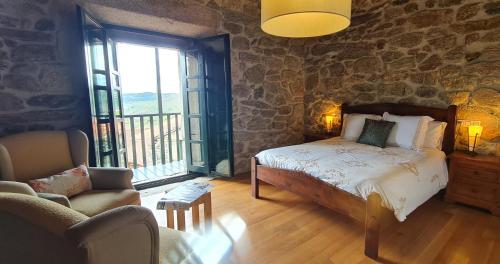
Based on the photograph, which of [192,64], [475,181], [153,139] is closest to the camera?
[475,181]

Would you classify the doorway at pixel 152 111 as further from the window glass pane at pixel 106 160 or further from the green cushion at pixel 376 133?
the green cushion at pixel 376 133

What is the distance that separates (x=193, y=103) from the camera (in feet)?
13.1

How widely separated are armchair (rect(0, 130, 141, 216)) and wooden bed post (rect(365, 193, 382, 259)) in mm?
1831

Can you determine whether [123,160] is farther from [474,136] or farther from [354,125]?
[474,136]

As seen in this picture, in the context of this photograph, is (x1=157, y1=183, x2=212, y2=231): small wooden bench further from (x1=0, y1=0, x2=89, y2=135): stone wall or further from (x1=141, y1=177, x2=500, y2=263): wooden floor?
(x1=0, y1=0, x2=89, y2=135): stone wall

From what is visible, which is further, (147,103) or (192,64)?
(147,103)

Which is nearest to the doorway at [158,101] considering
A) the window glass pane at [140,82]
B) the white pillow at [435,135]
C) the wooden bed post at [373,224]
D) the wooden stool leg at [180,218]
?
the window glass pane at [140,82]

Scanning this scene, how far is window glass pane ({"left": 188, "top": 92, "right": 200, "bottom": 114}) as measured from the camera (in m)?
3.97

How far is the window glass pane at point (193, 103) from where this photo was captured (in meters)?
3.97

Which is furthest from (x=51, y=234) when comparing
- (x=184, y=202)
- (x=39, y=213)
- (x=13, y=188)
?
(x=184, y=202)

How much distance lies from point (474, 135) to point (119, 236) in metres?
3.49

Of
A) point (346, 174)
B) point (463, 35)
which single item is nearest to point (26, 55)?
point (346, 174)

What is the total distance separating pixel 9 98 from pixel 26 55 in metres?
0.43

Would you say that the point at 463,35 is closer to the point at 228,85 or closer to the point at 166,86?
the point at 228,85
